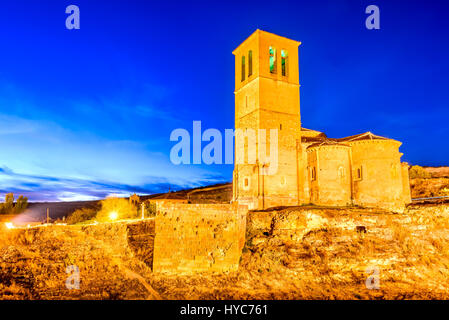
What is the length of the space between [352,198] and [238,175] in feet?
32.7

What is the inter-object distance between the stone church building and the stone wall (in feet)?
21.1

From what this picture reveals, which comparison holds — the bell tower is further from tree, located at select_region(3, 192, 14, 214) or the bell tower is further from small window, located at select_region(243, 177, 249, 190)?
tree, located at select_region(3, 192, 14, 214)

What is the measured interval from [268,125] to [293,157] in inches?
148

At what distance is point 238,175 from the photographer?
2908 centimetres

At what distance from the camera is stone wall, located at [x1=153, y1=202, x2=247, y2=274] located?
20984 mm

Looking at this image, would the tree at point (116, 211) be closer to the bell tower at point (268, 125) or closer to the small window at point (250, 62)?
the bell tower at point (268, 125)

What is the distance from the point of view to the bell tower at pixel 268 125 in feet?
94.4

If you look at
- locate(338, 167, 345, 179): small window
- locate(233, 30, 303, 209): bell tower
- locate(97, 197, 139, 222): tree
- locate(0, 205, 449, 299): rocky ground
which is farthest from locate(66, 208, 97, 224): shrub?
locate(338, 167, 345, 179): small window

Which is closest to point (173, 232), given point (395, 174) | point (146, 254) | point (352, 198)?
point (146, 254)

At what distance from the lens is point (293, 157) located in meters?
30.5

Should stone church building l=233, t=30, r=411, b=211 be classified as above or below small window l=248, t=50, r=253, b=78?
below
